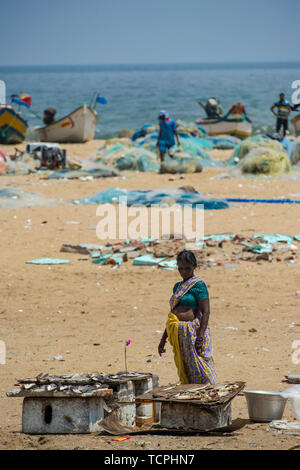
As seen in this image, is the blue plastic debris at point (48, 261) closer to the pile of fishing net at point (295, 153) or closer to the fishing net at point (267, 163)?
the fishing net at point (267, 163)

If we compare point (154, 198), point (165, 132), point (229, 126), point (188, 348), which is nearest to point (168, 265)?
point (154, 198)

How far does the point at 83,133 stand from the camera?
24828 millimetres

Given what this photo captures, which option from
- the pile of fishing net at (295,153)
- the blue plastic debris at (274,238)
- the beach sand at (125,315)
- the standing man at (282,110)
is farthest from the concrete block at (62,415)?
the standing man at (282,110)

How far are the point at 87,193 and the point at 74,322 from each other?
6708 mm

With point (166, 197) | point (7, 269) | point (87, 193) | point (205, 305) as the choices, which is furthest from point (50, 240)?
point (205, 305)

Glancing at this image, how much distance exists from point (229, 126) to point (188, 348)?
21436 millimetres

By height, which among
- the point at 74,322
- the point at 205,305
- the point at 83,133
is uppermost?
the point at 83,133

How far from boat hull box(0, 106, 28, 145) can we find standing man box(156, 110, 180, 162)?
24.4 feet

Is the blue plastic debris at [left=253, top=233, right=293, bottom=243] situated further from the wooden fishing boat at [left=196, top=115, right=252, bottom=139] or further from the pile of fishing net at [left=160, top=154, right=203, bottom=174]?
the wooden fishing boat at [left=196, top=115, right=252, bottom=139]

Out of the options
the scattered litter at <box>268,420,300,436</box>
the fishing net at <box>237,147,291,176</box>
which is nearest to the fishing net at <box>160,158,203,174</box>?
the fishing net at <box>237,147,291,176</box>

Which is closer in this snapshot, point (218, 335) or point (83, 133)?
point (218, 335)

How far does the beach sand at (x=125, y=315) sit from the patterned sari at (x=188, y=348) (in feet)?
1.40

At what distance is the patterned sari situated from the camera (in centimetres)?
454

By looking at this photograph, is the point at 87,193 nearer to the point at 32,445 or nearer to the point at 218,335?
the point at 218,335
